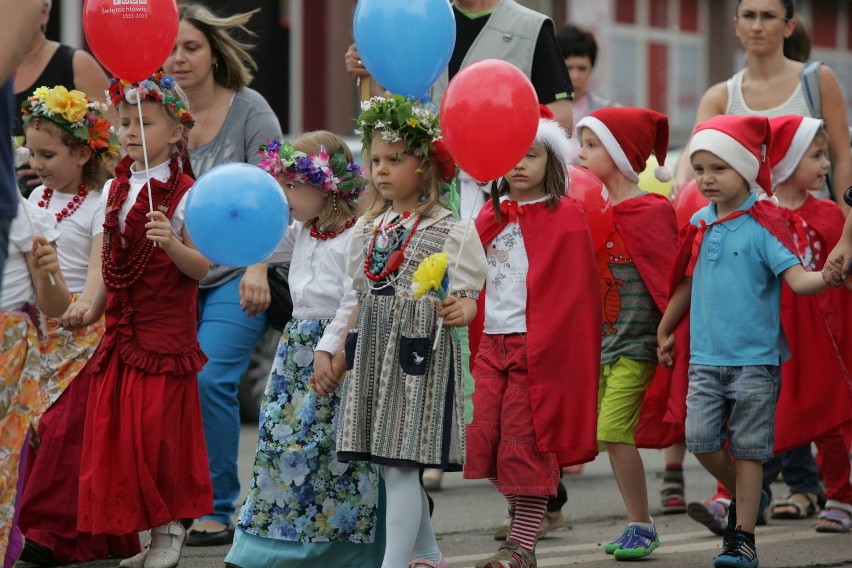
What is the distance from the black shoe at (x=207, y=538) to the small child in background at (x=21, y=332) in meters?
1.13

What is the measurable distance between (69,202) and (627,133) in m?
2.37

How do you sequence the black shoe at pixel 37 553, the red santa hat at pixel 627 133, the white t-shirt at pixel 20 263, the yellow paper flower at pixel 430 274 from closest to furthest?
the yellow paper flower at pixel 430 274
the white t-shirt at pixel 20 263
the black shoe at pixel 37 553
the red santa hat at pixel 627 133

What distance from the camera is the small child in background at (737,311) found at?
5918 millimetres

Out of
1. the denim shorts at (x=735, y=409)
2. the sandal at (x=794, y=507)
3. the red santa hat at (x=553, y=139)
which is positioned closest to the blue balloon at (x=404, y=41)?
the red santa hat at (x=553, y=139)

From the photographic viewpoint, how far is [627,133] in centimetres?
665

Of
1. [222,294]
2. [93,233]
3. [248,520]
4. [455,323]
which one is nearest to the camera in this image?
[455,323]

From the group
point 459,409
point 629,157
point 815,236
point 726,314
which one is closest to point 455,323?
point 459,409

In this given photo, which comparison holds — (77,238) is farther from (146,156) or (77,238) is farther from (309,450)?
(309,450)

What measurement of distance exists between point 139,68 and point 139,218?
0.57 meters

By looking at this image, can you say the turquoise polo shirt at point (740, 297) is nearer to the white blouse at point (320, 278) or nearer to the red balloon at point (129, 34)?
the white blouse at point (320, 278)

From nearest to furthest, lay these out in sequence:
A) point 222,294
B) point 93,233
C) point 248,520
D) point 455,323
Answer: point 455,323 → point 248,520 → point 93,233 → point 222,294

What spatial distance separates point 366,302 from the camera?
5402 mm

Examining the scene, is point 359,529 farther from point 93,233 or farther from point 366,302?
point 93,233

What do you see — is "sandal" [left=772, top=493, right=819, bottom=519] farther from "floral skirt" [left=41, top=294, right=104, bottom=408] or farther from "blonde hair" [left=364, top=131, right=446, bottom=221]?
"floral skirt" [left=41, top=294, right=104, bottom=408]
